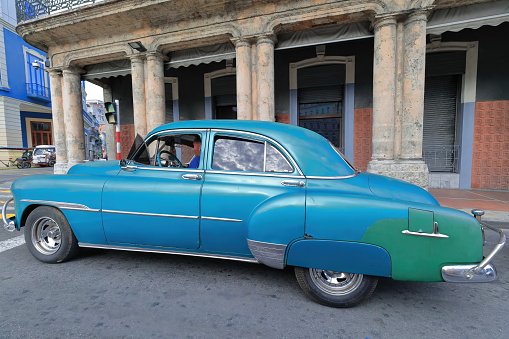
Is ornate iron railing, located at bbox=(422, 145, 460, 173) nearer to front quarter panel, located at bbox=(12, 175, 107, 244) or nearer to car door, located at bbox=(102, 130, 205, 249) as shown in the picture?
car door, located at bbox=(102, 130, 205, 249)

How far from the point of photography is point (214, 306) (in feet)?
7.26

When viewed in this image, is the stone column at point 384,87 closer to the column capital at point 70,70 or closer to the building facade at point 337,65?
the building facade at point 337,65

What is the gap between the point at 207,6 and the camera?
281 inches

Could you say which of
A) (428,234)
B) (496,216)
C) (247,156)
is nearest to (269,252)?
(247,156)

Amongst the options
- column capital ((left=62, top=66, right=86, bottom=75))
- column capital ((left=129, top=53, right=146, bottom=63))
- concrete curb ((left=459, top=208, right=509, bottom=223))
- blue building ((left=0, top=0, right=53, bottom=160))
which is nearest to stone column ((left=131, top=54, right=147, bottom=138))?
column capital ((left=129, top=53, right=146, bottom=63))

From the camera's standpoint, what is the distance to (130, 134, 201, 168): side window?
2.80 m

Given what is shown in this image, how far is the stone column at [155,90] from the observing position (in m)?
8.12

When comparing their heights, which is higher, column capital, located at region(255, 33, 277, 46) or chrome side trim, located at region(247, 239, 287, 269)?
column capital, located at region(255, 33, 277, 46)

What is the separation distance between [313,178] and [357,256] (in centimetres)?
76

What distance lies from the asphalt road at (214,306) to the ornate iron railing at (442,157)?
6.29m

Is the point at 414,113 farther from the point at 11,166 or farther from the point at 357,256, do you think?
the point at 11,166

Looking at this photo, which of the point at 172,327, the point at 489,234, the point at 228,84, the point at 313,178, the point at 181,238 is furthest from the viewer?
the point at 228,84

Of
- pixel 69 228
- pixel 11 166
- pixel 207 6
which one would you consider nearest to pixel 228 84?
pixel 207 6

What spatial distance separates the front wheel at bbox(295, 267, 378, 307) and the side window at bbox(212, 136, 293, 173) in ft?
3.27
